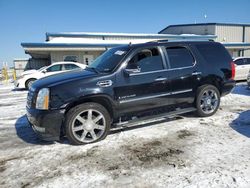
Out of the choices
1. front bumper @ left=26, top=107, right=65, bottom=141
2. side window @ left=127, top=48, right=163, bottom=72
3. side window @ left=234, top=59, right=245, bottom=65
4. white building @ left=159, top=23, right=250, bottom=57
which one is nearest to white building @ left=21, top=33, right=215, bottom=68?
side window @ left=234, top=59, right=245, bottom=65

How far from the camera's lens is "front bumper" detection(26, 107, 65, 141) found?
14.0 ft

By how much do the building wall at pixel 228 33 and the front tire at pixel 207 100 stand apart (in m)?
33.4

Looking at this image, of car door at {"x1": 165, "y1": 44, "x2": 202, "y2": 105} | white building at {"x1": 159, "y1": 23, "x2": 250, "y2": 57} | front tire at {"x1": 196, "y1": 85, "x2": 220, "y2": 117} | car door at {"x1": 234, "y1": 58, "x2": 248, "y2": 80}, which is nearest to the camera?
car door at {"x1": 165, "y1": 44, "x2": 202, "y2": 105}

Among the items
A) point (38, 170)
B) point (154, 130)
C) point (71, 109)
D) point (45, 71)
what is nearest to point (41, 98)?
point (71, 109)

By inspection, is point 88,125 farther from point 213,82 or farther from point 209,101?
point 213,82

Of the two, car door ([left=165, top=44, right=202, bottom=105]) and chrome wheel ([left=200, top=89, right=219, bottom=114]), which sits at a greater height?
car door ([left=165, top=44, right=202, bottom=105])

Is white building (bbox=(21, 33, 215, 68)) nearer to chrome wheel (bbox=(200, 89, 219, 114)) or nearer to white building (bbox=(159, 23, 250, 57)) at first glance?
chrome wheel (bbox=(200, 89, 219, 114))

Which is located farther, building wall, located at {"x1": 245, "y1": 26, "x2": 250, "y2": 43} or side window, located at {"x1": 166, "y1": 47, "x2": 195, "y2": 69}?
building wall, located at {"x1": 245, "y1": 26, "x2": 250, "y2": 43}

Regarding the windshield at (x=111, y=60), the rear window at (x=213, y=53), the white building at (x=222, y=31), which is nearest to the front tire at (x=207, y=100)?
the rear window at (x=213, y=53)

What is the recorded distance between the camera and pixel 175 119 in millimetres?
5930

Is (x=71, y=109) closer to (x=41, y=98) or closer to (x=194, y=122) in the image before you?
(x=41, y=98)

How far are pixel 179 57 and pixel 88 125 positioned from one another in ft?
8.66

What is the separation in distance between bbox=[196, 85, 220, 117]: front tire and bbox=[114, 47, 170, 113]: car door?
3.36 ft

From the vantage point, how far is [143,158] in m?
3.87
